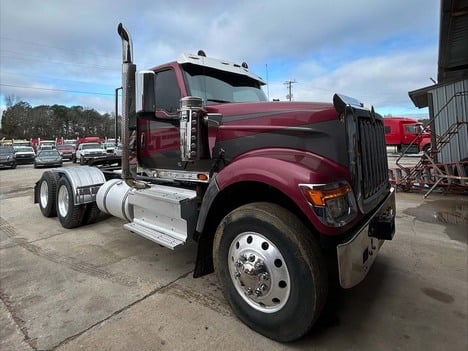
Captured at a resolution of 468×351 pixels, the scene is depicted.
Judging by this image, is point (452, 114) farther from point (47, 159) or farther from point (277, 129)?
point (47, 159)

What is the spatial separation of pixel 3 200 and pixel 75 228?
15.7 ft

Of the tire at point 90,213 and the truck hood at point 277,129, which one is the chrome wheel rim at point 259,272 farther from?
the tire at point 90,213

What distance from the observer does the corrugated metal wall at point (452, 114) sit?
9.67m

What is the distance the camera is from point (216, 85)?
3.66 metres

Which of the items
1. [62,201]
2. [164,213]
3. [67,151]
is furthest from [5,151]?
[164,213]

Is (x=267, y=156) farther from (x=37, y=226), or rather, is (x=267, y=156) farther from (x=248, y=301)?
(x=37, y=226)

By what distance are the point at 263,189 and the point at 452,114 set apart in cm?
984

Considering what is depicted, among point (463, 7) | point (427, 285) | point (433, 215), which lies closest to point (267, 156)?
point (427, 285)

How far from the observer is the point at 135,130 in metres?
4.16

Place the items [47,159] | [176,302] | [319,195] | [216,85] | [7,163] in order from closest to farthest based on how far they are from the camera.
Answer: [319,195], [176,302], [216,85], [7,163], [47,159]

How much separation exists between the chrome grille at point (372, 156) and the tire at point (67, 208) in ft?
14.9

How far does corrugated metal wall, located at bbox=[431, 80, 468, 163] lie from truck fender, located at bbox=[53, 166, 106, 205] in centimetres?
989

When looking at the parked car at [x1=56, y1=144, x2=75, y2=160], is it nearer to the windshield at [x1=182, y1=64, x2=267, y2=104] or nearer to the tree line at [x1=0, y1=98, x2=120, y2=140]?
the windshield at [x1=182, y1=64, x2=267, y2=104]

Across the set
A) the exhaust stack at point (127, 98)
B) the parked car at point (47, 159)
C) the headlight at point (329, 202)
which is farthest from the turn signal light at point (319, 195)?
the parked car at point (47, 159)
